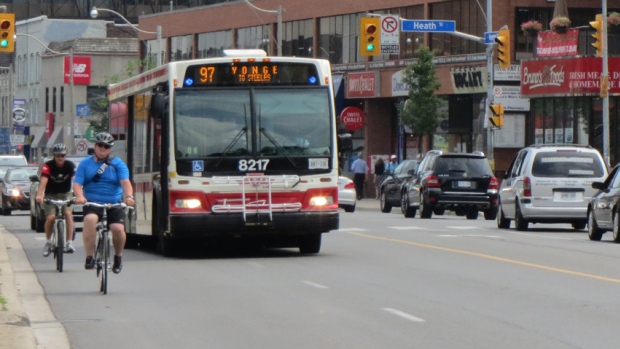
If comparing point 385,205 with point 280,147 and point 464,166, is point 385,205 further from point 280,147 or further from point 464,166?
point 280,147

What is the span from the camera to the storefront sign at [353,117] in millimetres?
62031

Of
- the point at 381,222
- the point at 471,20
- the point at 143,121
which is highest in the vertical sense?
the point at 471,20

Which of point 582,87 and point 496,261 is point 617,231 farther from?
point 582,87

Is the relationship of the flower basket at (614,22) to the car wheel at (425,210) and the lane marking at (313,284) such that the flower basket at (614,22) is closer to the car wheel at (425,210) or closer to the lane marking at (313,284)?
the car wheel at (425,210)

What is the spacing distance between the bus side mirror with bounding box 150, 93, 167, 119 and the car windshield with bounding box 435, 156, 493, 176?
16511mm

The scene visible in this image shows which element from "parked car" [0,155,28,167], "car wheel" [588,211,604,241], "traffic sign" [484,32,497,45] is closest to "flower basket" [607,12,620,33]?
"traffic sign" [484,32,497,45]

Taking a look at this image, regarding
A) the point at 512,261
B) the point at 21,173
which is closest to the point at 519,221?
the point at 512,261

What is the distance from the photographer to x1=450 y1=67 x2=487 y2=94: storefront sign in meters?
54.0

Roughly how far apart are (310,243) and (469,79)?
33991mm

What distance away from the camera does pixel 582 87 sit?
48.8 m

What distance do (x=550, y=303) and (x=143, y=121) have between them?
10402 mm

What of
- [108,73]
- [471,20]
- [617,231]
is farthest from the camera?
[108,73]

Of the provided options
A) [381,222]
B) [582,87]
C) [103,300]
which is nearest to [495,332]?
[103,300]

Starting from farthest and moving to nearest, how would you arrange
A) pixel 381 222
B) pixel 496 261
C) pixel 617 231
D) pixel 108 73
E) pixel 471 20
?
pixel 108 73
pixel 471 20
pixel 381 222
pixel 617 231
pixel 496 261
